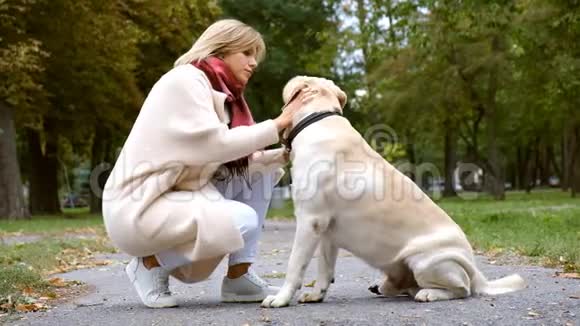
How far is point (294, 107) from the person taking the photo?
15.9 feet

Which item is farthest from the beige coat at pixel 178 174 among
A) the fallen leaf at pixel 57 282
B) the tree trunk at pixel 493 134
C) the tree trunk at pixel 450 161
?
the tree trunk at pixel 450 161

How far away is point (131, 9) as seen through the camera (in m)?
25.9

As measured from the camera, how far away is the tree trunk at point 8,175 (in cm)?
2184

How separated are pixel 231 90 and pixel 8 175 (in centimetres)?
1838

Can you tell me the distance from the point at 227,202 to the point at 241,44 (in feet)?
3.42

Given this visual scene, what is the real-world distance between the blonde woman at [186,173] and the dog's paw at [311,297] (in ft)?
1.64

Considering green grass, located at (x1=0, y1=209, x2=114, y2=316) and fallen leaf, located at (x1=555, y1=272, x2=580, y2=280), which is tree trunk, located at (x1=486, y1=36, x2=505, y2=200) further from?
fallen leaf, located at (x1=555, y1=272, x2=580, y2=280)

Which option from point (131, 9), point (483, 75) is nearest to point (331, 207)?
point (131, 9)

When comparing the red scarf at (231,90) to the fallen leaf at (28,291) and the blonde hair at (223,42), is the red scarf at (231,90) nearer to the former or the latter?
the blonde hair at (223,42)

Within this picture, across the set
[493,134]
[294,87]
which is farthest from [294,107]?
[493,134]

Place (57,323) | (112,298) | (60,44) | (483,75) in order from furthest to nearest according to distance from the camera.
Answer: (483,75), (60,44), (112,298), (57,323)

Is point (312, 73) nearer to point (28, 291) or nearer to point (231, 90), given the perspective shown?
point (28, 291)

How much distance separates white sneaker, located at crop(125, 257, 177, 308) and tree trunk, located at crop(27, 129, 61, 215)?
82.4 ft

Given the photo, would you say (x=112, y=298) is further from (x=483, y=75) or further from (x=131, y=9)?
(x=483, y=75)
